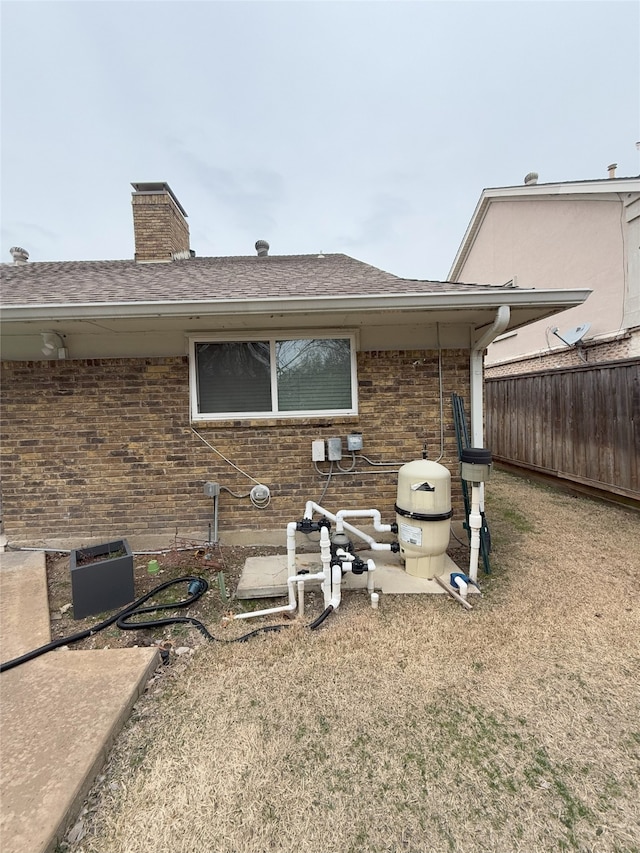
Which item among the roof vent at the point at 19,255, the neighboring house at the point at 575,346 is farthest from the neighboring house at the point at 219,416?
the roof vent at the point at 19,255

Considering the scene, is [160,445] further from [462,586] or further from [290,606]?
[462,586]

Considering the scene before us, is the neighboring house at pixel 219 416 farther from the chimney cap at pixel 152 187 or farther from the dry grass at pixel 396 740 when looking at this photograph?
the chimney cap at pixel 152 187

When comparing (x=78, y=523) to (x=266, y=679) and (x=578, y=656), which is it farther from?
(x=578, y=656)

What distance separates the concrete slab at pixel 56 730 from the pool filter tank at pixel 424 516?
232cm

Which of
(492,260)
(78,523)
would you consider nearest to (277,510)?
(78,523)

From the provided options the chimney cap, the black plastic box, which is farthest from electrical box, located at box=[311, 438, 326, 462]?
the chimney cap

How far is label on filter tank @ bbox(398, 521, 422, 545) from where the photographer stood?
3.47m

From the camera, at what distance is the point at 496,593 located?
333cm

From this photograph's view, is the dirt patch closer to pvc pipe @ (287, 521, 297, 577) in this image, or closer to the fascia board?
pvc pipe @ (287, 521, 297, 577)

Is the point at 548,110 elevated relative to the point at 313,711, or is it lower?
elevated

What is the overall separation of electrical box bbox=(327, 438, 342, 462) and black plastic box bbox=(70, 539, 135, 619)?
2.23 meters

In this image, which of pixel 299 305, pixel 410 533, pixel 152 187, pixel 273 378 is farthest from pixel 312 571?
pixel 152 187

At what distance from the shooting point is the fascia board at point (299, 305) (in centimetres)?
336

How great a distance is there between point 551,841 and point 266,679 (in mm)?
1543
